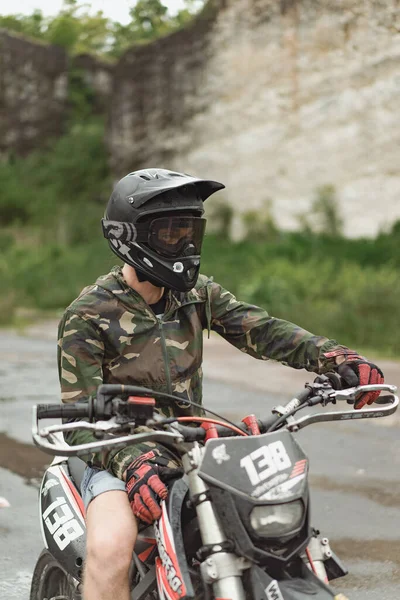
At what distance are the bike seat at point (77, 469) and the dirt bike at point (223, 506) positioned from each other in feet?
1.88

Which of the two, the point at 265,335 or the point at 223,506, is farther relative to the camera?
the point at 265,335

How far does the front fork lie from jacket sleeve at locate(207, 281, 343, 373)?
38.9 inches

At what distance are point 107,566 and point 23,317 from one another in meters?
20.1

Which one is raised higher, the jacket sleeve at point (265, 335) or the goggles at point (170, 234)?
the goggles at point (170, 234)

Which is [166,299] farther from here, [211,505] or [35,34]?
[35,34]

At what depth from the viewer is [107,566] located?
332 centimetres

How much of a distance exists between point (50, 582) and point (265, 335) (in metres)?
1.33

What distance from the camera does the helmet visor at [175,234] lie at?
12.5ft

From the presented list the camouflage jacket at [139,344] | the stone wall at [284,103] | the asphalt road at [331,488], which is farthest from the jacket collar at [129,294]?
the stone wall at [284,103]

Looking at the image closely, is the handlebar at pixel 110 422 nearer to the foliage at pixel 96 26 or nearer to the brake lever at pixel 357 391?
the brake lever at pixel 357 391

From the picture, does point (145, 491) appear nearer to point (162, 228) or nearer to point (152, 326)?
point (152, 326)

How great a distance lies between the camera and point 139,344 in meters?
3.85

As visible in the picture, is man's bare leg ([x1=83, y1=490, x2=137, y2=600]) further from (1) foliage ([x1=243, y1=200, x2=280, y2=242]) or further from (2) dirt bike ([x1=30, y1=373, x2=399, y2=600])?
(1) foliage ([x1=243, y1=200, x2=280, y2=242])

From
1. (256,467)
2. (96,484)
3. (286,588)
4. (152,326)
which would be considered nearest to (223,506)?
(256,467)
